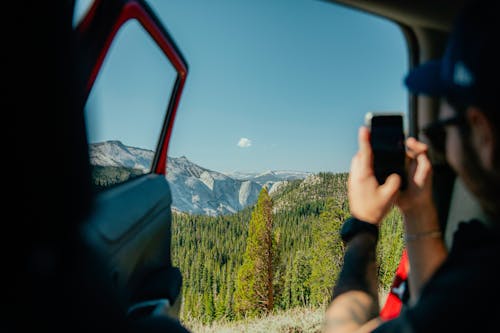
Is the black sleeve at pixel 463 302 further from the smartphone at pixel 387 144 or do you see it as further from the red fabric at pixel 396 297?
the red fabric at pixel 396 297

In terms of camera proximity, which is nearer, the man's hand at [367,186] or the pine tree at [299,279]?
the man's hand at [367,186]

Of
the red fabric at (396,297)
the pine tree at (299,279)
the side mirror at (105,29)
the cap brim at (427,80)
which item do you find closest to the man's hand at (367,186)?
the cap brim at (427,80)

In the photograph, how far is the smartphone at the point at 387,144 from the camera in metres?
1.35

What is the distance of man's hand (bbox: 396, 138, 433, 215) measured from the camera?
143 cm

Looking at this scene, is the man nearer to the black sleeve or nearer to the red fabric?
the black sleeve

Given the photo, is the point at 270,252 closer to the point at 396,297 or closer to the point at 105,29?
the point at 396,297

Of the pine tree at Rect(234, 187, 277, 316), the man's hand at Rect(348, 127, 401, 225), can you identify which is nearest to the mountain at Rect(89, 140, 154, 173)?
the man's hand at Rect(348, 127, 401, 225)

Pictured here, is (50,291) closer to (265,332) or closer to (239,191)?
(265,332)

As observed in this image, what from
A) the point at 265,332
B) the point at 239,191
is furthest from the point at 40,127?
the point at 239,191

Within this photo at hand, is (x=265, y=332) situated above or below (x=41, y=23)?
below

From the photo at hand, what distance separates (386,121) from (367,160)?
0.64 ft

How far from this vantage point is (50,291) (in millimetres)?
685

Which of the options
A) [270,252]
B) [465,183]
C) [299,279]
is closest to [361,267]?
[465,183]

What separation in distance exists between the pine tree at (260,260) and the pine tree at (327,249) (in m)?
4.60
